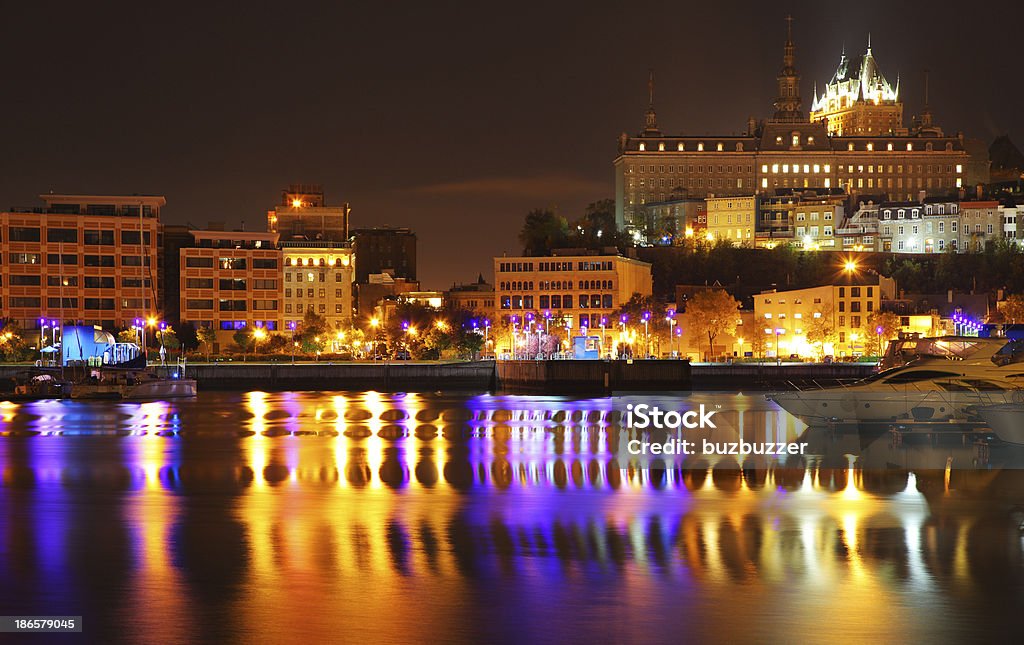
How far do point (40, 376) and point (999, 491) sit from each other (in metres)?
66.1

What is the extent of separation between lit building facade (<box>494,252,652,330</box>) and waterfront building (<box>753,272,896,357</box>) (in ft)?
55.9

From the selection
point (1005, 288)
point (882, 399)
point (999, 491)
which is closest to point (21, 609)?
point (999, 491)

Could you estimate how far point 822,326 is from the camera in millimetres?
121250

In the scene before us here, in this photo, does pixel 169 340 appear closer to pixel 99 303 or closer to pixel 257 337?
pixel 257 337

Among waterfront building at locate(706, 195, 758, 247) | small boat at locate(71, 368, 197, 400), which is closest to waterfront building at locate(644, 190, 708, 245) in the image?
waterfront building at locate(706, 195, 758, 247)

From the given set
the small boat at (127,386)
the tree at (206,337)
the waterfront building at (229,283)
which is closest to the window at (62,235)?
the waterfront building at (229,283)

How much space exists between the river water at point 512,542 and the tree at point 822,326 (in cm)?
7926

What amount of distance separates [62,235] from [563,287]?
5375 centimetres

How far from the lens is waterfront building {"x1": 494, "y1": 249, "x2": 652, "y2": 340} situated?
445ft

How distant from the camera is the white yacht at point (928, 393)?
39.0m

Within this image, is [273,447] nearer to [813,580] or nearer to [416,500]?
[416,500]

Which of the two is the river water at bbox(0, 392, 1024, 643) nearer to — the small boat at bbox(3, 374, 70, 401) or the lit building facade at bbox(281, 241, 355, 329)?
the small boat at bbox(3, 374, 70, 401)

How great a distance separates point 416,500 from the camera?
1128 inches

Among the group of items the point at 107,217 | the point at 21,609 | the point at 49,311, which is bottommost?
the point at 21,609
